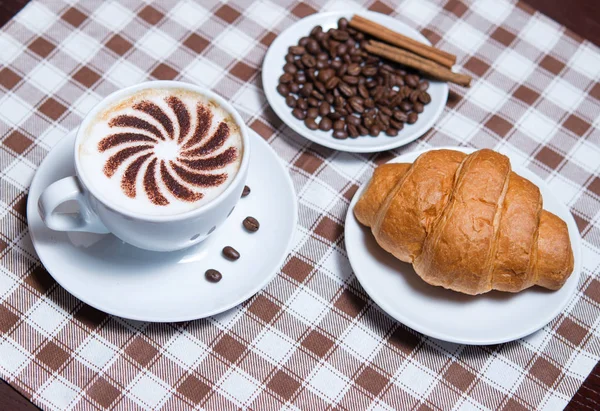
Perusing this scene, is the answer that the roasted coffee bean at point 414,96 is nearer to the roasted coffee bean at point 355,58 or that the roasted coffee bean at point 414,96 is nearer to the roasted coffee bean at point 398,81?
the roasted coffee bean at point 398,81

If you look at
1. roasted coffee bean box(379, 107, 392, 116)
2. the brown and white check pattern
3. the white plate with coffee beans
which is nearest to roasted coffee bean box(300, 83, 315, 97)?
the white plate with coffee beans

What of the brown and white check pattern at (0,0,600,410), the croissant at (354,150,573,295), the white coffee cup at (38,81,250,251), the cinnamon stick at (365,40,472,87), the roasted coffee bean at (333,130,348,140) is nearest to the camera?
the white coffee cup at (38,81,250,251)

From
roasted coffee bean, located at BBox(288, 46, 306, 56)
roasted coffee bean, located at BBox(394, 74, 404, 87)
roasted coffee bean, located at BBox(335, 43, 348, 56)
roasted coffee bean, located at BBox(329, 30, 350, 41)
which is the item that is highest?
roasted coffee bean, located at BBox(329, 30, 350, 41)

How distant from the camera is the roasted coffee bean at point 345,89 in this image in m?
1.89

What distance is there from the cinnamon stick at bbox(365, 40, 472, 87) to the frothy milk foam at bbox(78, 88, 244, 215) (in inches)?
26.5

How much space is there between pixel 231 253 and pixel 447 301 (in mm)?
506

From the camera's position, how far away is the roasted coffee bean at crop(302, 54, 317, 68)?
6.36 feet

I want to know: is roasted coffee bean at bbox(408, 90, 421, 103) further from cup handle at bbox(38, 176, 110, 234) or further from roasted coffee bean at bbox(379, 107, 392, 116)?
cup handle at bbox(38, 176, 110, 234)

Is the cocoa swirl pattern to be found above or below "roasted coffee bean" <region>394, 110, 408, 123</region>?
above

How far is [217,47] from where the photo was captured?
2.01 meters

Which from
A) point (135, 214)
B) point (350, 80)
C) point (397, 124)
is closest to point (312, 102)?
point (350, 80)

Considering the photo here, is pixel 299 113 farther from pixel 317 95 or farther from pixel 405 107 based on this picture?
pixel 405 107

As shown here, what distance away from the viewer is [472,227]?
1447mm

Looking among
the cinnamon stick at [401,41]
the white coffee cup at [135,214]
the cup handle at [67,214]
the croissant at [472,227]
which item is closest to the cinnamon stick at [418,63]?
the cinnamon stick at [401,41]
